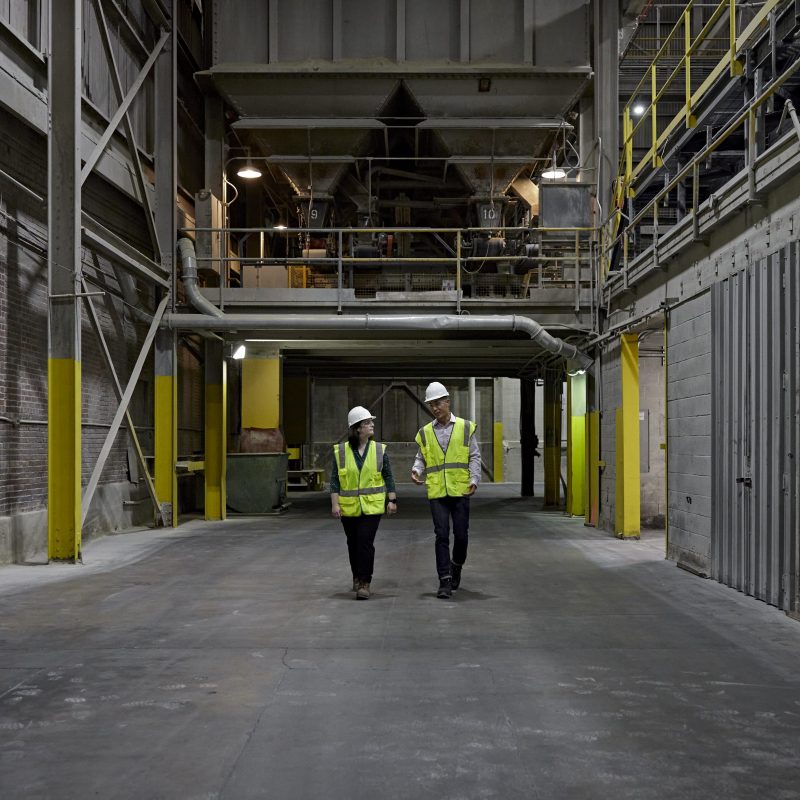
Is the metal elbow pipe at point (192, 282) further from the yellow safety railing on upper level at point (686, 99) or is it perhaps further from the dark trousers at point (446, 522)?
the dark trousers at point (446, 522)

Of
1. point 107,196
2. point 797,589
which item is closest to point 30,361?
point 107,196

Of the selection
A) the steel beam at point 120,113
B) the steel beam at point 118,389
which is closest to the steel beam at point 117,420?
the steel beam at point 118,389

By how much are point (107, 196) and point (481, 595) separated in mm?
9779

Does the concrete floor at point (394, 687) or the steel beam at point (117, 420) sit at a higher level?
the steel beam at point (117, 420)

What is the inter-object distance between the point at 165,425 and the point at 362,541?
8339 mm

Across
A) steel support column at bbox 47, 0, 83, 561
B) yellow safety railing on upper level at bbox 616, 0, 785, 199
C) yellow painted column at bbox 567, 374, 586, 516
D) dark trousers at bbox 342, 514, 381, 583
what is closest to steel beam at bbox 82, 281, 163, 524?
steel support column at bbox 47, 0, 83, 561

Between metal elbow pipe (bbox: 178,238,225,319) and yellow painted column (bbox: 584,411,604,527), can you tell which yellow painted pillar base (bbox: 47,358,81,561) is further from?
yellow painted column (bbox: 584,411,604,527)

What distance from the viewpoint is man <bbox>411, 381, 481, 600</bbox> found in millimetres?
8109

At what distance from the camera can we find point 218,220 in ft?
55.4

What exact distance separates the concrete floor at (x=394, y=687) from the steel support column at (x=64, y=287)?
1.01m

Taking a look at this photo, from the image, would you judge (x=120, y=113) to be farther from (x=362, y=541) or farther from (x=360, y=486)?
(x=362, y=541)

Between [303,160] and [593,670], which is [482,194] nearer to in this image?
[303,160]

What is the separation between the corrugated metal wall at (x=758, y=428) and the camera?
23.5 feet

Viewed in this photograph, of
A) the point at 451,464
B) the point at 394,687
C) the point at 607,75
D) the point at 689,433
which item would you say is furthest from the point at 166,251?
the point at 394,687
